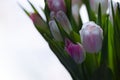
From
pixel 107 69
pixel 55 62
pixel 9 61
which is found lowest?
pixel 55 62

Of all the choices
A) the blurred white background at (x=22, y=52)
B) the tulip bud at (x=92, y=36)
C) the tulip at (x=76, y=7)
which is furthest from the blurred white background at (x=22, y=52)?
the tulip bud at (x=92, y=36)

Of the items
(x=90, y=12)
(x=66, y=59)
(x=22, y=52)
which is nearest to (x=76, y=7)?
(x=90, y=12)

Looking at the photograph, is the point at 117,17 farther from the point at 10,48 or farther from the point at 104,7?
the point at 10,48

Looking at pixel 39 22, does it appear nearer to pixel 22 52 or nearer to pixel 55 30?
pixel 55 30

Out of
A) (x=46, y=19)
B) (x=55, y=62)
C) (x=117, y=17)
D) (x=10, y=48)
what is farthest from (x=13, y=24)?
(x=117, y=17)

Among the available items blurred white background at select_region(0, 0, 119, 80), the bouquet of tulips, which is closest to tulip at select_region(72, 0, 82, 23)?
the bouquet of tulips

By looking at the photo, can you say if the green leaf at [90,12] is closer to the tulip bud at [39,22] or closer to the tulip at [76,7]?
the tulip at [76,7]
